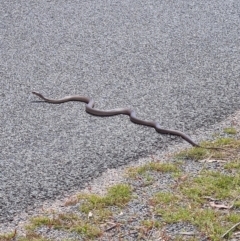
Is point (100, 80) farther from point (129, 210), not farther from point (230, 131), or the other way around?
point (129, 210)

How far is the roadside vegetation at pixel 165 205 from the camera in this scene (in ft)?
12.8

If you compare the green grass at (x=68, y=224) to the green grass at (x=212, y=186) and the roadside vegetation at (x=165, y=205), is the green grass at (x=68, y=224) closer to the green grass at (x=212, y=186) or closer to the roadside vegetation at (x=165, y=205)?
the roadside vegetation at (x=165, y=205)

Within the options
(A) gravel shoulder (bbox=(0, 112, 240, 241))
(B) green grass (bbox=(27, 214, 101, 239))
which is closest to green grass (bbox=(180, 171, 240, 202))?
(A) gravel shoulder (bbox=(0, 112, 240, 241))

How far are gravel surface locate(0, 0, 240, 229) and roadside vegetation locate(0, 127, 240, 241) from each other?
0.22 m

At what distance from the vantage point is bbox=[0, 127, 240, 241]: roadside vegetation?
3.89m

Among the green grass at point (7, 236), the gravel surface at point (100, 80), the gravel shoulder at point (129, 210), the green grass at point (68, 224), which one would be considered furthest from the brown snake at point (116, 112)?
the green grass at point (7, 236)

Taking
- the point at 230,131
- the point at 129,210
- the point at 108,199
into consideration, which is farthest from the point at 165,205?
the point at 230,131

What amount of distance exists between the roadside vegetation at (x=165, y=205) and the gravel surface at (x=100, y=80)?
0.73ft

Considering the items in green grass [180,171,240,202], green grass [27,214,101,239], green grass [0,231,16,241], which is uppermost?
green grass [180,171,240,202]

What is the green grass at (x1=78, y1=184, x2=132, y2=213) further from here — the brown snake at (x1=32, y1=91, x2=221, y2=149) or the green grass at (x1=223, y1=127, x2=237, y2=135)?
the green grass at (x1=223, y1=127, x2=237, y2=135)

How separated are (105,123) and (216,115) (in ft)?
2.79

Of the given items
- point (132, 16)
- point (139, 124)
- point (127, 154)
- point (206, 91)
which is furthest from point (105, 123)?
point (132, 16)

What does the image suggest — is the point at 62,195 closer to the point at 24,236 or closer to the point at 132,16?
the point at 24,236

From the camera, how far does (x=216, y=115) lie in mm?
5578
